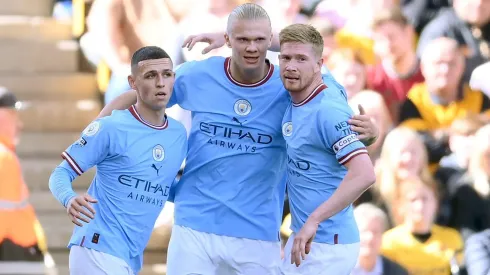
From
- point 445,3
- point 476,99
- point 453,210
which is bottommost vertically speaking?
point 453,210

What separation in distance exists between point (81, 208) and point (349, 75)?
11.4 ft

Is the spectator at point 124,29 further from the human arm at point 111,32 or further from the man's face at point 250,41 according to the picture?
the man's face at point 250,41

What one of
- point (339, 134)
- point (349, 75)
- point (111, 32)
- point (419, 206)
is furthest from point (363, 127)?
point (111, 32)

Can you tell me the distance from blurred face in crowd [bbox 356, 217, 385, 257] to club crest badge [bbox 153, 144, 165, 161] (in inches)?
99.5

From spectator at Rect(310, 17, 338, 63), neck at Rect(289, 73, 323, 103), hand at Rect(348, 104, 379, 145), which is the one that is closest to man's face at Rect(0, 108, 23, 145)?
spectator at Rect(310, 17, 338, 63)

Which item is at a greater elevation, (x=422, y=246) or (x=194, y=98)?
(x=194, y=98)

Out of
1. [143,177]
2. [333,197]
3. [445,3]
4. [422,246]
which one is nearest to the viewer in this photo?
[333,197]

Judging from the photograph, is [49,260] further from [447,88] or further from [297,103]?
Answer: [297,103]

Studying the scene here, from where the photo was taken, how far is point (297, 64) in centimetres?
534

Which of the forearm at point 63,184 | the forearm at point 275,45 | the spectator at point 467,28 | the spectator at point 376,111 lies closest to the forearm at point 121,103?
the forearm at point 63,184

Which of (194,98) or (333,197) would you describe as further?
(194,98)

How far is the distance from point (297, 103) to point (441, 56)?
309cm

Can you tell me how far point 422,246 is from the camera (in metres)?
7.96

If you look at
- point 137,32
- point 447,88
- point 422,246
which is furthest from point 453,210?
point 137,32
